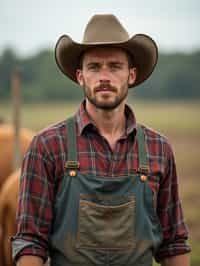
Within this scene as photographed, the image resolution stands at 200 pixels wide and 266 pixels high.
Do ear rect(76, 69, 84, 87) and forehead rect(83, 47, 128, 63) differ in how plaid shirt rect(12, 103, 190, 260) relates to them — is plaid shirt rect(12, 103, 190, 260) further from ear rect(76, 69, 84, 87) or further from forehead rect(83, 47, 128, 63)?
forehead rect(83, 47, 128, 63)

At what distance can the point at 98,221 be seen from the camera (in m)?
3.87

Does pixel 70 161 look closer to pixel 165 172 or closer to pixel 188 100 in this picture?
pixel 165 172

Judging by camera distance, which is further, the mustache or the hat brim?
the hat brim

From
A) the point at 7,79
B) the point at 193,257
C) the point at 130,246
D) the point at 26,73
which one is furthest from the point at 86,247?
the point at 26,73

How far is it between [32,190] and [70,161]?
0.66ft

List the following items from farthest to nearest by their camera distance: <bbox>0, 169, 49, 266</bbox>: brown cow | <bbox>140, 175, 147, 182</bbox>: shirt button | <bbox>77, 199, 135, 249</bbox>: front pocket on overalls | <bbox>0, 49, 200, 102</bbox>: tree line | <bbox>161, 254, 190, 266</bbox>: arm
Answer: <bbox>0, 49, 200, 102</bbox>: tree line < <bbox>0, 169, 49, 266</bbox>: brown cow < <bbox>161, 254, 190, 266</bbox>: arm < <bbox>140, 175, 147, 182</bbox>: shirt button < <bbox>77, 199, 135, 249</bbox>: front pocket on overalls

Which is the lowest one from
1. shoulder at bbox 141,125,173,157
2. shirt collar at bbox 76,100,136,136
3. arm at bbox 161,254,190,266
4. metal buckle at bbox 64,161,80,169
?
arm at bbox 161,254,190,266

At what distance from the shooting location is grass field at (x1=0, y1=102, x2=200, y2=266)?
44.8 feet

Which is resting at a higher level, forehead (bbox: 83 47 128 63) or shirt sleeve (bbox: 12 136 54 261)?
forehead (bbox: 83 47 128 63)

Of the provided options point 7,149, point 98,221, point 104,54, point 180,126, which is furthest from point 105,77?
point 180,126

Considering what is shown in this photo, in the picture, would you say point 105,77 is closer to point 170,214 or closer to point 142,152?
point 142,152

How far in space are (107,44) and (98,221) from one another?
763mm

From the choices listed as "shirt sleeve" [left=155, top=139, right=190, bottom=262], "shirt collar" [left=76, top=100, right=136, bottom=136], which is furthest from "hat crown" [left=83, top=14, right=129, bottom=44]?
"shirt sleeve" [left=155, top=139, right=190, bottom=262]

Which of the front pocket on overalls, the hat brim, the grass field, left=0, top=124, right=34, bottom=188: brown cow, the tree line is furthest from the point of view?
Result: the tree line
